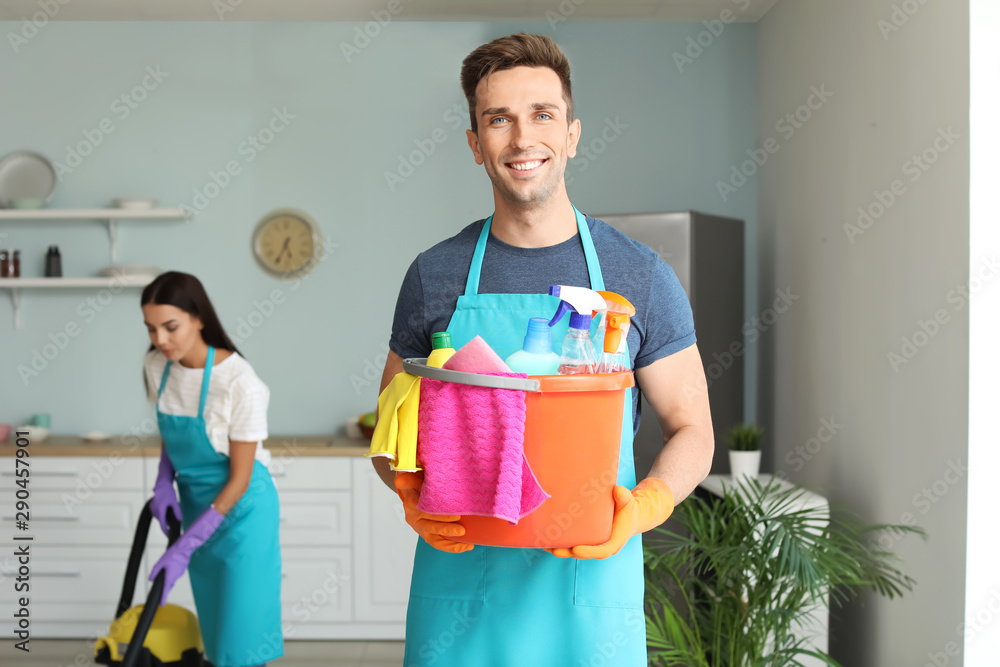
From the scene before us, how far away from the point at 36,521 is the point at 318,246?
1.68m

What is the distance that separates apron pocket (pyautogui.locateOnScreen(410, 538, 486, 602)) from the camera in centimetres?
111

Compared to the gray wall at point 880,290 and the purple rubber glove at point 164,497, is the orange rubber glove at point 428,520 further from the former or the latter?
the gray wall at point 880,290

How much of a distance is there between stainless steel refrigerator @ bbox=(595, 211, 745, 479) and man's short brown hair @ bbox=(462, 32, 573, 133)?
184 centimetres

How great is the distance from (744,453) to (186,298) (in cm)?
185

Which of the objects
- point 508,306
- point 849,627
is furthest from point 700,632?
point 508,306

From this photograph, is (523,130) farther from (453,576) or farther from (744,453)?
(744,453)

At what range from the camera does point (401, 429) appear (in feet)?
2.98

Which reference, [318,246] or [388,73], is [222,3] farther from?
[318,246]

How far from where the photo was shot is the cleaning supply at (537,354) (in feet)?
3.05

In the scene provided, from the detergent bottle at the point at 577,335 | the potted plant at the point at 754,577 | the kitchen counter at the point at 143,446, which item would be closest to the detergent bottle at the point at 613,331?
the detergent bottle at the point at 577,335

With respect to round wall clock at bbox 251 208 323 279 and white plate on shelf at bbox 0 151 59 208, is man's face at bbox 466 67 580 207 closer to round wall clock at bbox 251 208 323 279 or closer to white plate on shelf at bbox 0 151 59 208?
round wall clock at bbox 251 208 323 279

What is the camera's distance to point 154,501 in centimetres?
216

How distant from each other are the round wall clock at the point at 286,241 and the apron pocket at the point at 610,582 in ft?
9.49

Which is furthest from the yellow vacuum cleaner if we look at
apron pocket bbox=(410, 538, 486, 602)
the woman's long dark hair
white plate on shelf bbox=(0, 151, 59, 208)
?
white plate on shelf bbox=(0, 151, 59, 208)
